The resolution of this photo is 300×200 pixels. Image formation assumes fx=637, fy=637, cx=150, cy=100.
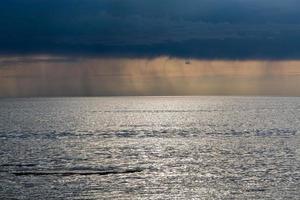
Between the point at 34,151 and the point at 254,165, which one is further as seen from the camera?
the point at 34,151

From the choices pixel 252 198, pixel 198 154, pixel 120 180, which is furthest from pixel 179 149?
pixel 252 198

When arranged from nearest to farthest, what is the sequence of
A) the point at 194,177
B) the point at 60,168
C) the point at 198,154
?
the point at 194,177 → the point at 60,168 → the point at 198,154

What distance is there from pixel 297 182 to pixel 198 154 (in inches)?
1020

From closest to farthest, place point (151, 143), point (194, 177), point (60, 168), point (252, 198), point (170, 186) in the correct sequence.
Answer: point (252, 198) → point (170, 186) → point (194, 177) → point (60, 168) → point (151, 143)

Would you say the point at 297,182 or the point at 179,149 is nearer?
the point at 297,182

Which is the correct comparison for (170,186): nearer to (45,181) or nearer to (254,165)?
(45,181)

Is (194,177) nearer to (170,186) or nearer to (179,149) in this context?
(170,186)

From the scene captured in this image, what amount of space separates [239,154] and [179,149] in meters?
9.29

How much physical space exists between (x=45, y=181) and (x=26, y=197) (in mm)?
6581

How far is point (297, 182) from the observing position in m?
54.2

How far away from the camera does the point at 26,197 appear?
47625mm

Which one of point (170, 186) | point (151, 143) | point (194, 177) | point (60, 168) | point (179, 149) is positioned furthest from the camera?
point (151, 143)

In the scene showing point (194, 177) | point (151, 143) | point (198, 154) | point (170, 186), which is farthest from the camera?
point (151, 143)

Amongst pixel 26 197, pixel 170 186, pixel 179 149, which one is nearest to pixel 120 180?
pixel 170 186
